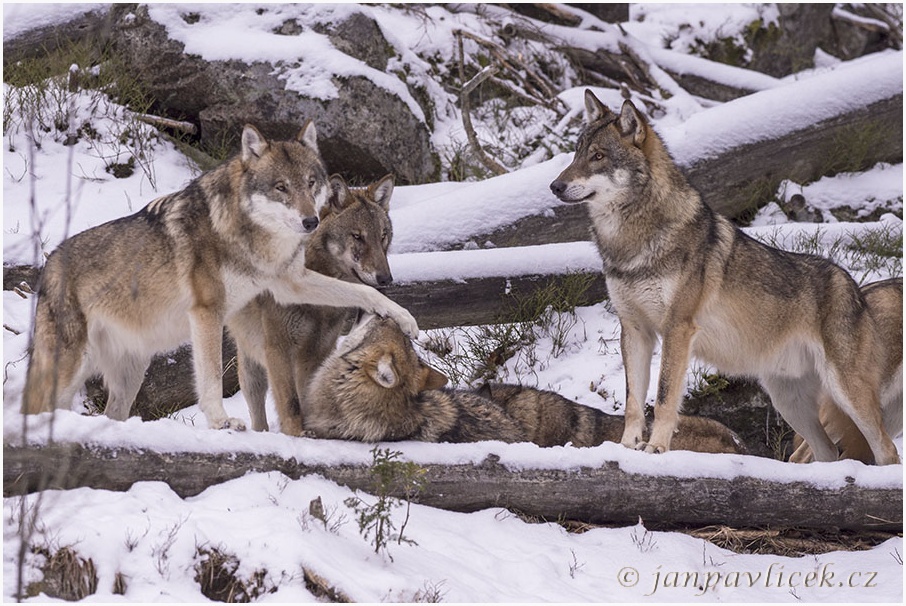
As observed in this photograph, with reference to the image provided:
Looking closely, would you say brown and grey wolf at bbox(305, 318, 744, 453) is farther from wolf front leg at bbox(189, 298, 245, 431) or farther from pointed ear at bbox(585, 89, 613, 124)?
pointed ear at bbox(585, 89, 613, 124)

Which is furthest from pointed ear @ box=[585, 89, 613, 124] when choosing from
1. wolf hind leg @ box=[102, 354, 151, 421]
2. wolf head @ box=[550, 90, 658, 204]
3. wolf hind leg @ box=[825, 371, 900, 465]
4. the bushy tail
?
the bushy tail

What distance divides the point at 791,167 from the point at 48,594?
8.83 m

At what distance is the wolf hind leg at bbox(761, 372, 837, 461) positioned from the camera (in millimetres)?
6648

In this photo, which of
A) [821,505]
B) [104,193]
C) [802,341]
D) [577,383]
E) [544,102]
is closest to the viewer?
[821,505]

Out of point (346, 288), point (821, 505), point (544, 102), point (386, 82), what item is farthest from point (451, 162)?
point (821, 505)

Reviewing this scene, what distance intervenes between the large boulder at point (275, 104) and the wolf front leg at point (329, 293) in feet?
14.5

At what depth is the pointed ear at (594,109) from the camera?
21.1ft

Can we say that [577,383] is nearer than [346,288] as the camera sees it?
No

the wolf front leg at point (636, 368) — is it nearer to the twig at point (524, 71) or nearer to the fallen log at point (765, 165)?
the fallen log at point (765, 165)

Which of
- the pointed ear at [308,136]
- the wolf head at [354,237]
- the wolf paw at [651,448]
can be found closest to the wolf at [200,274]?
the pointed ear at [308,136]

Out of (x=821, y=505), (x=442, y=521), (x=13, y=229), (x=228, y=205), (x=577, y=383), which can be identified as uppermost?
(x=228, y=205)

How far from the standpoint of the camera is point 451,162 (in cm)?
1126

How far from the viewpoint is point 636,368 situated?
6336 millimetres

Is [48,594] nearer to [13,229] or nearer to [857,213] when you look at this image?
[13,229]
